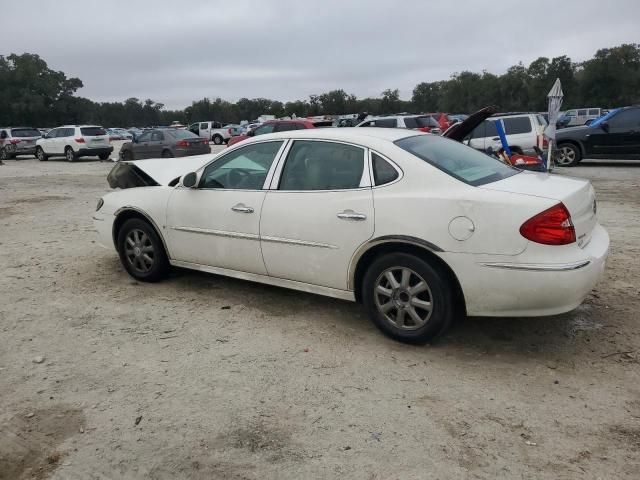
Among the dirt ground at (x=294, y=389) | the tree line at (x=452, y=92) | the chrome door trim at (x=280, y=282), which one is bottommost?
the dirt ground at (x=294, y=389)

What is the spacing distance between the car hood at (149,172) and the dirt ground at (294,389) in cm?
112

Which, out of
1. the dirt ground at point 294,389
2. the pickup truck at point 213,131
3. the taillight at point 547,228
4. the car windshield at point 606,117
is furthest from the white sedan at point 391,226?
the pickup truck at point 213,131

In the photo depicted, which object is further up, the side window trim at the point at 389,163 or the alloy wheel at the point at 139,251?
the side window trim at the point at 389,163

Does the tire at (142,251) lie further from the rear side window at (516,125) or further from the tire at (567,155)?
the tire at (567,155)

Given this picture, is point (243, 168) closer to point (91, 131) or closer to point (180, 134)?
point (180, 134)

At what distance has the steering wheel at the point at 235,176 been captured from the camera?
4.62 meters

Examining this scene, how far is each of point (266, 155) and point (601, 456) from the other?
3218 millimetres

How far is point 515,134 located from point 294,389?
12289 millimetres

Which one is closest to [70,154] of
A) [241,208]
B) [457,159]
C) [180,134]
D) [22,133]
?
[22,133]

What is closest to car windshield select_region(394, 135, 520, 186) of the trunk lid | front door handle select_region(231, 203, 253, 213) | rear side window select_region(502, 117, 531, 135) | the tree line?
the trunk lid

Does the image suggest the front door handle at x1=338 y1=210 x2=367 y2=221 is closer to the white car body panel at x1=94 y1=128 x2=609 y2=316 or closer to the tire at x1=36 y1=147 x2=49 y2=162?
the white car body panel at x1=94 y1=128 x2=609 y2=316

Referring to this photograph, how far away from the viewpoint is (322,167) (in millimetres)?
4199

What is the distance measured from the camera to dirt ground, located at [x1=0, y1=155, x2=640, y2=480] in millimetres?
2664

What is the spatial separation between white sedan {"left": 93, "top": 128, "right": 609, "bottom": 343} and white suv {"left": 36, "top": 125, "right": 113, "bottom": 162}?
2000 cm
